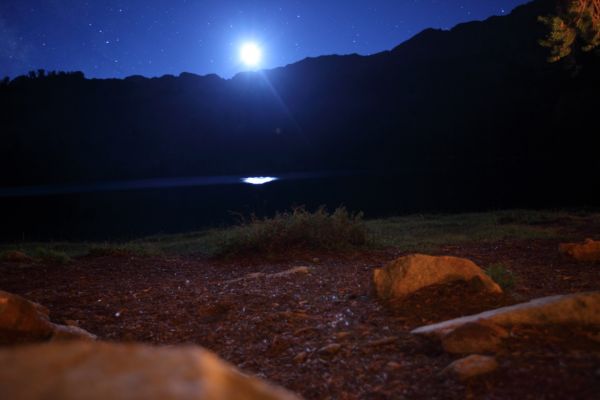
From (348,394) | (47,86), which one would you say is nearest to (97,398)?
(348,394)

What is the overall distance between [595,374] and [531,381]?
0.31 metres

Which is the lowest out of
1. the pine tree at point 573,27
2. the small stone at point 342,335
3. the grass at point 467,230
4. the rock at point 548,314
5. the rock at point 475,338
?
the grass at point 467,230

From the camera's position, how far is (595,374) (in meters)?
2.46

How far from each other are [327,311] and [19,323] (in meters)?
2.52

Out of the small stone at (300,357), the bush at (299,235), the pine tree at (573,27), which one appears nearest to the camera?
the small stone at (300,357)

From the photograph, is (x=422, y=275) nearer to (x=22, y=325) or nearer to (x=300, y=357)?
(x=300, y=357)

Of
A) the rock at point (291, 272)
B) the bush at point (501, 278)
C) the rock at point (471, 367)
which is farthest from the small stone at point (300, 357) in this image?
the rock at point (291, 272)

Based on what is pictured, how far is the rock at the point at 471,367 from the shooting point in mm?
2664

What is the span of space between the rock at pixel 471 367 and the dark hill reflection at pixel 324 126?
27317mm

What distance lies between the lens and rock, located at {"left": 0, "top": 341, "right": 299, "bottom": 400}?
914 mm

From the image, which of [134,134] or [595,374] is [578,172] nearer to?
[595,374]

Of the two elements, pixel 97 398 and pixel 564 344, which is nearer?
pixel 97 398

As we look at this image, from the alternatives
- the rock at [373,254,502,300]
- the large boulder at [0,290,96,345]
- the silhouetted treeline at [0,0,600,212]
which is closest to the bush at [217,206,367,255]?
the rock at [373,254,502,300]

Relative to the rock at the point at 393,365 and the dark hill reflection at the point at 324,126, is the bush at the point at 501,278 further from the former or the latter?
the dark hill reflection at the point at 324,126
